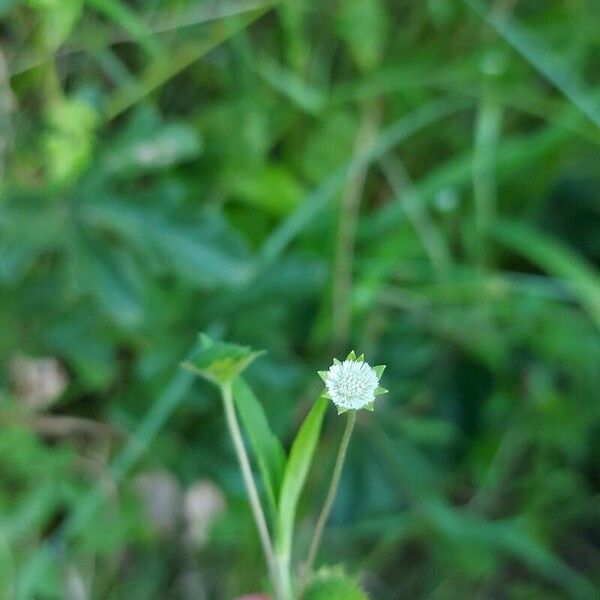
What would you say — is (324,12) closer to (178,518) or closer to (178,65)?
(178,65)

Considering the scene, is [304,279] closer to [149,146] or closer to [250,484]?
[149,146]

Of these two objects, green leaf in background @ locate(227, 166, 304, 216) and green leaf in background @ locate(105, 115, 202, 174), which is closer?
green leaf in background @ locate(105, 115, 202, 174)

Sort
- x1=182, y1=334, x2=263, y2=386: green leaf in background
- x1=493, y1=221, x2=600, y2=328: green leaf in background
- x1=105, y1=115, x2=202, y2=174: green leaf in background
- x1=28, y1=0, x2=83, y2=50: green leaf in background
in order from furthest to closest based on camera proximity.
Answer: x1=493, y1=221, x2=600, y2=328: green leaf in background, x1=105, y1=115, x2=202, y2=174: green leaf in background, x1=28, y1=0, x2=83, y2=50: green leaf in background, x1=182, y1=334, x2=263, y2=386: green leaf in background

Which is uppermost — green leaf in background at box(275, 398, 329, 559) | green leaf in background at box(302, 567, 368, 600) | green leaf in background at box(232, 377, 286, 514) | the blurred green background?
the blurred green background

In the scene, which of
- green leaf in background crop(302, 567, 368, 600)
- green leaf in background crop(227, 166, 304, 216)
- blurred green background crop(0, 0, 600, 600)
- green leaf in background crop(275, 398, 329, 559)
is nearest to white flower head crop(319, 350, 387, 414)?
green leaf in background crop(275, 398, 329, 559)

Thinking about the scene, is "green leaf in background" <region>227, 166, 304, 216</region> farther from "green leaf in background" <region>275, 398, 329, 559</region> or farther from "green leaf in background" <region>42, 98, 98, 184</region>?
"green leaf in background" <region>275, 398, 329, 559</region>

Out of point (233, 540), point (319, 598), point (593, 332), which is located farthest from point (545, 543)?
point (319, 598)

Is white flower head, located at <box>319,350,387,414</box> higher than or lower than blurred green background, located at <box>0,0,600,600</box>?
lower
